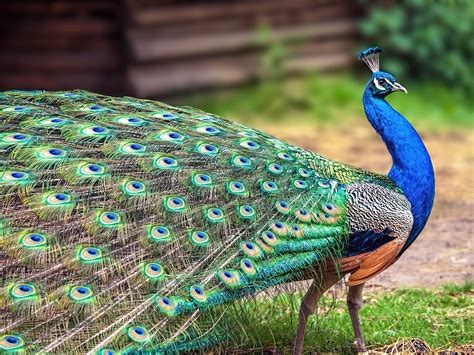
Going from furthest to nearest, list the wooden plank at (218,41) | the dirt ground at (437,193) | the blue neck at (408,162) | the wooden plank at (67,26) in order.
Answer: the wooden plank at (67,26) < the wooden plank at (218,41) < the dirt ground at (437,193) < the blue neck at (408,162)

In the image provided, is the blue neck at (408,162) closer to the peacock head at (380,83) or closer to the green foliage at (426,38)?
the peacock head at (380,83)

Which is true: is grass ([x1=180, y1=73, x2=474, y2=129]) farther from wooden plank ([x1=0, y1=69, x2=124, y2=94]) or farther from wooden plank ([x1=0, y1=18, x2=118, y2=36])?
wooden plank ([x1=0, y1=18, x2=118, y2=36])

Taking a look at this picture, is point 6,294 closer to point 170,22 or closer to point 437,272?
point 437,272

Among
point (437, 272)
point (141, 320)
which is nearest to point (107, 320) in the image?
point (141, 320)

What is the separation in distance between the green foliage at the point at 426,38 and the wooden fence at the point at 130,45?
1.49 m

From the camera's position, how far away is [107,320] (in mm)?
3443

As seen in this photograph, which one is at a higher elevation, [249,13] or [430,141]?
[249,13]

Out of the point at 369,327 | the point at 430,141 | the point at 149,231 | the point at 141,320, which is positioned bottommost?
the point at 430,141

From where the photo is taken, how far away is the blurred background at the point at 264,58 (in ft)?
33.5

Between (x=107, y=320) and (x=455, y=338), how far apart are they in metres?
1.81

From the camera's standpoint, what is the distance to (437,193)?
7.50 metres

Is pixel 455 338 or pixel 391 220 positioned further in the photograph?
pixel 455 338

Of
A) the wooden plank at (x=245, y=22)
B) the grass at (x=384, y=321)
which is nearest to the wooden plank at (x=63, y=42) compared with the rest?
the wooden plank at (x=245, y=22)

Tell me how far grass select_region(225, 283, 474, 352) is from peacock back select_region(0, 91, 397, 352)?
371mm
